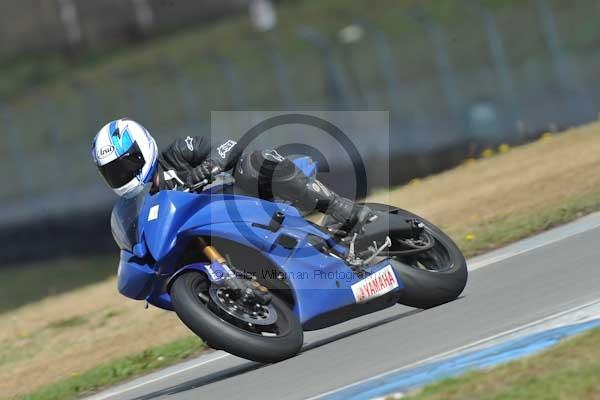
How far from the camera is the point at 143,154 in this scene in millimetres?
8492

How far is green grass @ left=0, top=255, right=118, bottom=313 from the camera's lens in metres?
20.2

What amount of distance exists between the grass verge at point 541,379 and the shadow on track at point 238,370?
8.27 feet

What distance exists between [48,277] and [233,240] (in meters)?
14.8

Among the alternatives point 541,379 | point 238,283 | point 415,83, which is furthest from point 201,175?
point 415,83

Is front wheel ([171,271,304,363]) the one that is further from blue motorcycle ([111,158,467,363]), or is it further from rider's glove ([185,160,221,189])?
rider's glove ([185,160,221,189])

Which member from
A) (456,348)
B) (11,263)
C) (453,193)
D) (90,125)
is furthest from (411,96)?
(456,348)

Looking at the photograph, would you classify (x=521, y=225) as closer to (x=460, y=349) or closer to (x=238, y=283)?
(x=238, y=283)

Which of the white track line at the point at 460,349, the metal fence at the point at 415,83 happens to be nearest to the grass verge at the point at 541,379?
the white track line at the point at 460,349

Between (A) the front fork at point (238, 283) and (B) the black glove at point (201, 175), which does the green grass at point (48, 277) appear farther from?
(A) the front fork at point (238, 283)

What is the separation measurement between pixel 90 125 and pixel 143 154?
48.7 feet

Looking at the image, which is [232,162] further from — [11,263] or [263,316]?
[11,263]

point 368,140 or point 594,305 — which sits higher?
point 594,305

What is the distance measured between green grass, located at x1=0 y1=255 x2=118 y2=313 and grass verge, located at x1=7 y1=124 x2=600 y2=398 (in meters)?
2.98

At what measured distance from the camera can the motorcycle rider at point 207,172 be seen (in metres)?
8.43
